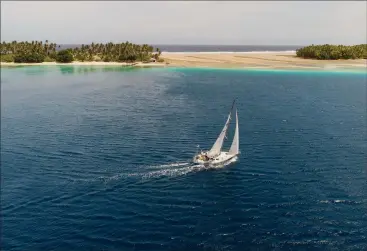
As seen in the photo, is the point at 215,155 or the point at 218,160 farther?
the point at 215,155

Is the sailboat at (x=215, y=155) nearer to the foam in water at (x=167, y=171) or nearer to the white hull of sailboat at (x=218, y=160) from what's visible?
the white hull of sailboat at (x=218, y=160)

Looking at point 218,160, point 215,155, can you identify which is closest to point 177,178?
point 218,160

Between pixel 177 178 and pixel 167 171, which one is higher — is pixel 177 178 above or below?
below

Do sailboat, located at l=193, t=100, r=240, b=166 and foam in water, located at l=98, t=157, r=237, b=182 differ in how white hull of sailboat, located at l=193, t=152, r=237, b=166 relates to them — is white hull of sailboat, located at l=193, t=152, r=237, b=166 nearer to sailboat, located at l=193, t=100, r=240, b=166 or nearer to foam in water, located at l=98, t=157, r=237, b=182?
sailboat, located at l=193, t=100, r=240, b=166

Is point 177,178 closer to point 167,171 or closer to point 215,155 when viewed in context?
point 167,171

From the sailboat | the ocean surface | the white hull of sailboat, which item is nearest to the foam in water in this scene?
the ocean surface

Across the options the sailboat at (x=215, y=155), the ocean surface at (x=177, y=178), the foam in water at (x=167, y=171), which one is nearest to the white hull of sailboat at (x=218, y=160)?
the sailboat at (x=215, y=155)
